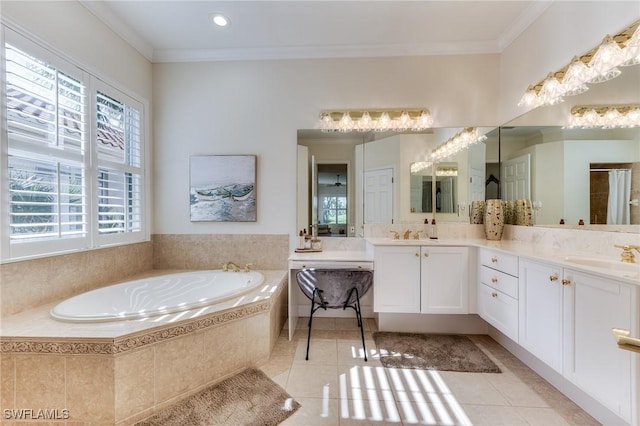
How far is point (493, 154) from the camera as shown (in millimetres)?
2475

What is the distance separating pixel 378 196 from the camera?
8.66 feet

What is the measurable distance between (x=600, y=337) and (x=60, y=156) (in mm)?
3424

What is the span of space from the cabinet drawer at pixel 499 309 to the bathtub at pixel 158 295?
1.91 metres

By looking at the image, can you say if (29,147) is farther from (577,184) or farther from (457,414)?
(577,184)

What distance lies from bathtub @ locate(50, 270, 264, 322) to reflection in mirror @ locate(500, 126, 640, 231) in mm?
2437

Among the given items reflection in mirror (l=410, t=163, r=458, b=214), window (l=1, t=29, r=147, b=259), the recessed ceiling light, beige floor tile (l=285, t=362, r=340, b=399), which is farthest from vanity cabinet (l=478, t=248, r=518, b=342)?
window (l=1, t=29, r=147, b=259)

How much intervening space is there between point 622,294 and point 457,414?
1.05 metres

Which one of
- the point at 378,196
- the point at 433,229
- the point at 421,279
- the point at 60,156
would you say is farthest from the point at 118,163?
the point at 433,229

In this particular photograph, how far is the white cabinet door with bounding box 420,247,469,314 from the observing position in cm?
217

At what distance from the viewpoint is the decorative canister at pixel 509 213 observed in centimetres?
232

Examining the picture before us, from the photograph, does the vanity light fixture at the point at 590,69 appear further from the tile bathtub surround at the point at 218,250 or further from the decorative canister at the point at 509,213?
the tile bathtub surround at the point at 218,250

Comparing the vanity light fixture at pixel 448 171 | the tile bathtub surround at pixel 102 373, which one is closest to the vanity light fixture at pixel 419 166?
the vanity light fixture at pixel 448 171

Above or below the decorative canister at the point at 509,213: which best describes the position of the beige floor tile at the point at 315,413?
below

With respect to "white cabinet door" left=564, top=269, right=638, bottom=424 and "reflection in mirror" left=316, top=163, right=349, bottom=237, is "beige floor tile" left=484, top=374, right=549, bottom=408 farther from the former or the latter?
"reflection in mirror" left=316, top=163, right=349, bottom=237
